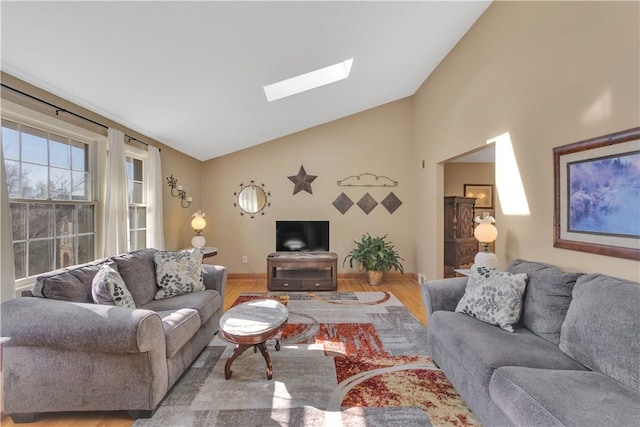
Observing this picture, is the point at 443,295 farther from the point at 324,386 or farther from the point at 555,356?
the point at 324,386

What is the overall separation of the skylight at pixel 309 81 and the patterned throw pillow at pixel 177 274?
2137 mm

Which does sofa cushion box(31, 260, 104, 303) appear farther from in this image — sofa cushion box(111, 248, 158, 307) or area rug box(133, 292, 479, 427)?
area rug box(133, 292, 479, 427)

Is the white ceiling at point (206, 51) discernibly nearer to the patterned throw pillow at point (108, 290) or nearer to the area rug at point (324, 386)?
the patterned throw pillow at point (108, 290)

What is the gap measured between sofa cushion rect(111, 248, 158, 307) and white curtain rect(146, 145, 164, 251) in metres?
0.98

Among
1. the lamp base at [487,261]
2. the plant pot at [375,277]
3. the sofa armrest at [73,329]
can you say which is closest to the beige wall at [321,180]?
the plant pot at [375,277]

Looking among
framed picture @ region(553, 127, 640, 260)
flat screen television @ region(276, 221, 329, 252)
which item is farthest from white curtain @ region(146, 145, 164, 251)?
framed picture @ region(553, 127, 640, 260)

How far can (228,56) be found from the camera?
253cm

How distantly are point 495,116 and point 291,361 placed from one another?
125 inches

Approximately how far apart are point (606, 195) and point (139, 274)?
3.65m

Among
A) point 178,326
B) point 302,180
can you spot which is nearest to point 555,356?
point 178,326

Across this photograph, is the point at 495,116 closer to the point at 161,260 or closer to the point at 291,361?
the point at 291,361

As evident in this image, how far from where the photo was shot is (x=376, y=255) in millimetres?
5145

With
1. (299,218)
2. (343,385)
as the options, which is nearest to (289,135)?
(299,218)

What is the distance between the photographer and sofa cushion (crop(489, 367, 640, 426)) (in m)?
1.19
